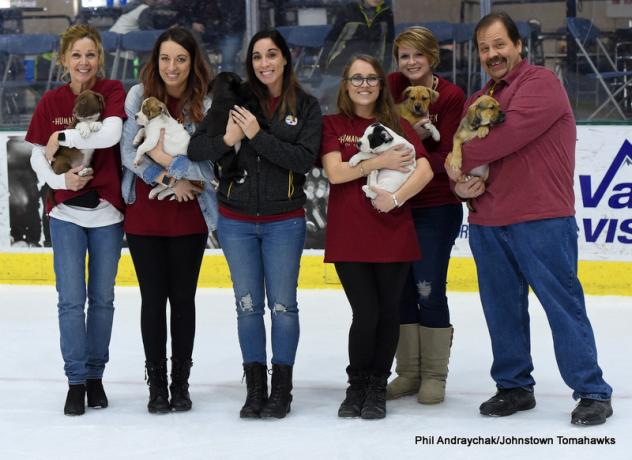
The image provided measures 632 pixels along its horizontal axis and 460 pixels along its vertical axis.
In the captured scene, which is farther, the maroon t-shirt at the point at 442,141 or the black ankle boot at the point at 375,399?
the maroon t-shirt at the point at 442,141

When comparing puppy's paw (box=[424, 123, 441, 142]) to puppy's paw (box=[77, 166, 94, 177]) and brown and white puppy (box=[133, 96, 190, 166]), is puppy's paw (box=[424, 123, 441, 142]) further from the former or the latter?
puppy's paw (box=[77, 166, 94, 177])

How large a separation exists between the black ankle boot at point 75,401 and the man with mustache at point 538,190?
1.59 m

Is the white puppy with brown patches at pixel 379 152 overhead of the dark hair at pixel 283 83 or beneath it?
beneath

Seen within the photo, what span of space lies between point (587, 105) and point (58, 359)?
359 cm

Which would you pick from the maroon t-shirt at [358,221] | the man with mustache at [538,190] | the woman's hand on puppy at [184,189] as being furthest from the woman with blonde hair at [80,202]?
the man with mustache at [538,190]

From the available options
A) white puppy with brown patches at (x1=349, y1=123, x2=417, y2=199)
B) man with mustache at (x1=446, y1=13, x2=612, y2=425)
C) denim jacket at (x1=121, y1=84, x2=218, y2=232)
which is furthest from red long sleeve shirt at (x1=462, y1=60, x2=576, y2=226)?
denim jacket at (x1=121, y1=84, x2=218, y2=232)

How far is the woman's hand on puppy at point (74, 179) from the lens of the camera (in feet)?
12.3

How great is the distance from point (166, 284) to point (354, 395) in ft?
2.63

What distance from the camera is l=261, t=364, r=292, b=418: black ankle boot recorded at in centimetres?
378

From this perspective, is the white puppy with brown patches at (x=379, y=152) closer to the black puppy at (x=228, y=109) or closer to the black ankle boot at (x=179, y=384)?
the black puppy at (x=228, y=109)

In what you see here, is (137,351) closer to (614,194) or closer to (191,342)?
(191,342)

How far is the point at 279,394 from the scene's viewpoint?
3812 millimetres

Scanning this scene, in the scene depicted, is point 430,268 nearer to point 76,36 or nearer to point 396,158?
point 396,158

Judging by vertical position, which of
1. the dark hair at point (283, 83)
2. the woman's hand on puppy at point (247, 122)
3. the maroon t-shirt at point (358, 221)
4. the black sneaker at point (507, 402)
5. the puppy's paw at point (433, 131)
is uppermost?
the dark hair at point (283, 83)
